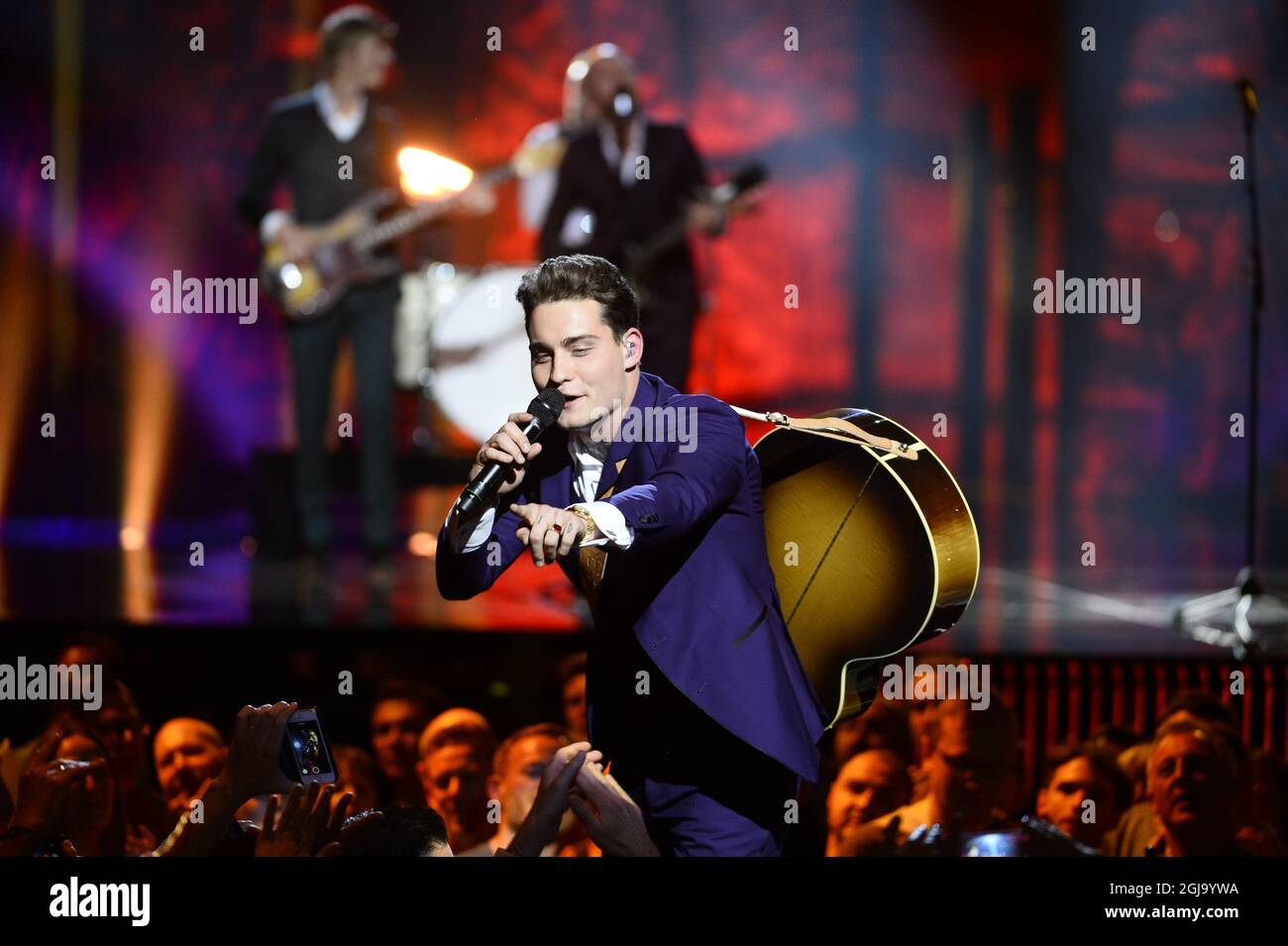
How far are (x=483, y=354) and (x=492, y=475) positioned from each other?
4389 millimetres

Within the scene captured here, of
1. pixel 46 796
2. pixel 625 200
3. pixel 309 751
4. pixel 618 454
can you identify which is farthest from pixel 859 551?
pixel 625 200

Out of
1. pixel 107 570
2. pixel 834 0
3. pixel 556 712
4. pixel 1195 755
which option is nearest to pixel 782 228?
pixel 834 0

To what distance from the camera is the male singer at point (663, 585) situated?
7.48 ft

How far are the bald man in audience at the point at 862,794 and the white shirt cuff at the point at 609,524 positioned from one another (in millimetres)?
1526

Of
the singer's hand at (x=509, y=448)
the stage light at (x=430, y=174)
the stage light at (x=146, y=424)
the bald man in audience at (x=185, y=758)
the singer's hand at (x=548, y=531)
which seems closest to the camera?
the singer's hand at (x=548, y=531)

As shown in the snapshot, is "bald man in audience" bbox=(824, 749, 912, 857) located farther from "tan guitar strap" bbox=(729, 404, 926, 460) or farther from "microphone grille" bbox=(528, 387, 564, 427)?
"microphone grille" bbox=(528, 387, 564, 427)

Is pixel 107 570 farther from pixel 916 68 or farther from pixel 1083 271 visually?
pixel 1083 271

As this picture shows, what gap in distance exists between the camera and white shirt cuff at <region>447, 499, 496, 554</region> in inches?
86.5

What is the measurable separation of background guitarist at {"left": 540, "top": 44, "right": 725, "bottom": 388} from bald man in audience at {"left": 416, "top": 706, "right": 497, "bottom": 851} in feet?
7.18

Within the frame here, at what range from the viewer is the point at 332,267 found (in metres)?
5.78

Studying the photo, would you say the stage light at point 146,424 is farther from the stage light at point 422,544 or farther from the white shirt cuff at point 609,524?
the white shirt cuff at point 609,524

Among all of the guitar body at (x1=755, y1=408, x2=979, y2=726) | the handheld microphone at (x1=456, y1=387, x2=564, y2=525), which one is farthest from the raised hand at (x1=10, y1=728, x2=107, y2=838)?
the guitar body at (x1=755, y1=408, x2=979, y2=726)

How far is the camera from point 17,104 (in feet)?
24.4

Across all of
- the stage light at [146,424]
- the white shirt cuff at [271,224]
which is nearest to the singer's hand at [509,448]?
the white shirt cuff at [271,224]
